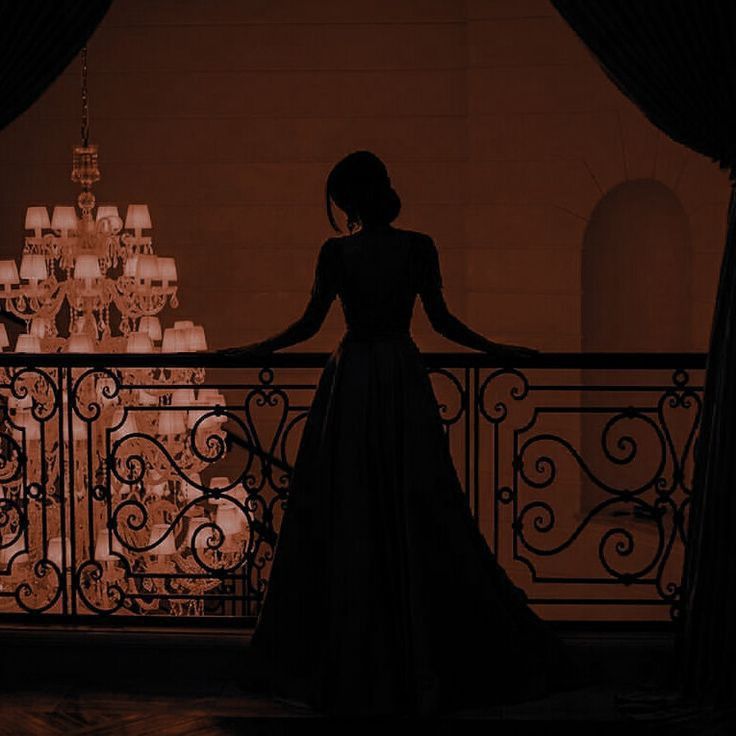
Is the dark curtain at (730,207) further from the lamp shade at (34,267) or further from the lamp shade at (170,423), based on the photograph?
the lamp shade at (34,267)

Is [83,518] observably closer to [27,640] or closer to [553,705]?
[27,640]

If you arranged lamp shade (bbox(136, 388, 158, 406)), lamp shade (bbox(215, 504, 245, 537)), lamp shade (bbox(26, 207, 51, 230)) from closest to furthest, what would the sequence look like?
lamp shade (bbox(215, 504, 245, 537)), lamp shade (bbox(136, 388, 158, 406)), lamp shade (bbox(26, 207, 51, 230))

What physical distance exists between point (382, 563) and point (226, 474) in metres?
4.96

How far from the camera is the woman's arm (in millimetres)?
3490

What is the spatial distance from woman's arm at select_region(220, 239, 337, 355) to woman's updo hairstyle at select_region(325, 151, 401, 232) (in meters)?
0.10

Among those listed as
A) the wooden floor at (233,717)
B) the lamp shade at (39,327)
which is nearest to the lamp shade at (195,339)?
the lamp shade at (39,327)

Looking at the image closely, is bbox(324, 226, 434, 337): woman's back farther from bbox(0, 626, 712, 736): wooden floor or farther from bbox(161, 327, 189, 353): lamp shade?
bbox(161, 327, 189, 353): lamp shade

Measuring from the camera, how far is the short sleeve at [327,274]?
11.4 feet

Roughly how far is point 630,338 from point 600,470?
2.82 feet

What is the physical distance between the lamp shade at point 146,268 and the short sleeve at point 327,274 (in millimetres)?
2215

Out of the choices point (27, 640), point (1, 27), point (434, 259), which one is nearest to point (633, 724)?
point (434, 259)

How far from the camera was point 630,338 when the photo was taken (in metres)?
7.79

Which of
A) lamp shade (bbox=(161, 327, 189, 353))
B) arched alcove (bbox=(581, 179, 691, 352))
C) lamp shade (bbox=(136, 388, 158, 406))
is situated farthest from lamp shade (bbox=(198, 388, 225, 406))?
arched alcove (bbox=(581, 179, 691, 352))

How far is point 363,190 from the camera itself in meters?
3.44
